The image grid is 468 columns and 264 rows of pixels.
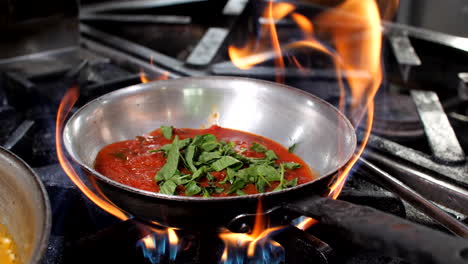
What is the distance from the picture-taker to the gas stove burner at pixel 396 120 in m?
2.00

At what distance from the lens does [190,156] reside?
1394 millimetres

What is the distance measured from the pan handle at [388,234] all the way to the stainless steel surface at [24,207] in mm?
570

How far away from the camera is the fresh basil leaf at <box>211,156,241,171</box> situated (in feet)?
4.43

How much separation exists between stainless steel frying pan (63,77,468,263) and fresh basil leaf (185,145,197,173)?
0.82 ft

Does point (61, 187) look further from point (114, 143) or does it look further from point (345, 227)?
point (345, 227)

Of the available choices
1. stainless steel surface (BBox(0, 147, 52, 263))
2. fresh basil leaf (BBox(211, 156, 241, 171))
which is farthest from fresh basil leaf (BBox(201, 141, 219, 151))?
stainless steel surface (BBox(0, 147, 52, 263))

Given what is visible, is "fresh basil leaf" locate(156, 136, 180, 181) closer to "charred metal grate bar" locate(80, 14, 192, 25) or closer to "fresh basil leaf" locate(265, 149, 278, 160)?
"fresh basil leaf" locate(265, 149, 278, 160)

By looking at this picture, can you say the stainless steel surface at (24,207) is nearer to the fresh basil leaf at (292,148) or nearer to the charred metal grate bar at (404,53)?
the fresh basil leaf at (292,148)

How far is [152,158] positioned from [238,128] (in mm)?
471

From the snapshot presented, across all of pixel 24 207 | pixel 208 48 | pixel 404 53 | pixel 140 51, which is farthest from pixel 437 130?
pixel 140 51

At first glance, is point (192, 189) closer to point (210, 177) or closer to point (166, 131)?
point (210, 177)

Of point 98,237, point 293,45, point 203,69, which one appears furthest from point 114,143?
point 293,45

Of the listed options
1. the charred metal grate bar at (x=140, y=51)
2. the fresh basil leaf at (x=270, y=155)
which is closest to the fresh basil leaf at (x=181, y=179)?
the fresh basil leaf at (x=270, y=155)

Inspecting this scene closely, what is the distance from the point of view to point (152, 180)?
52.2 inches
